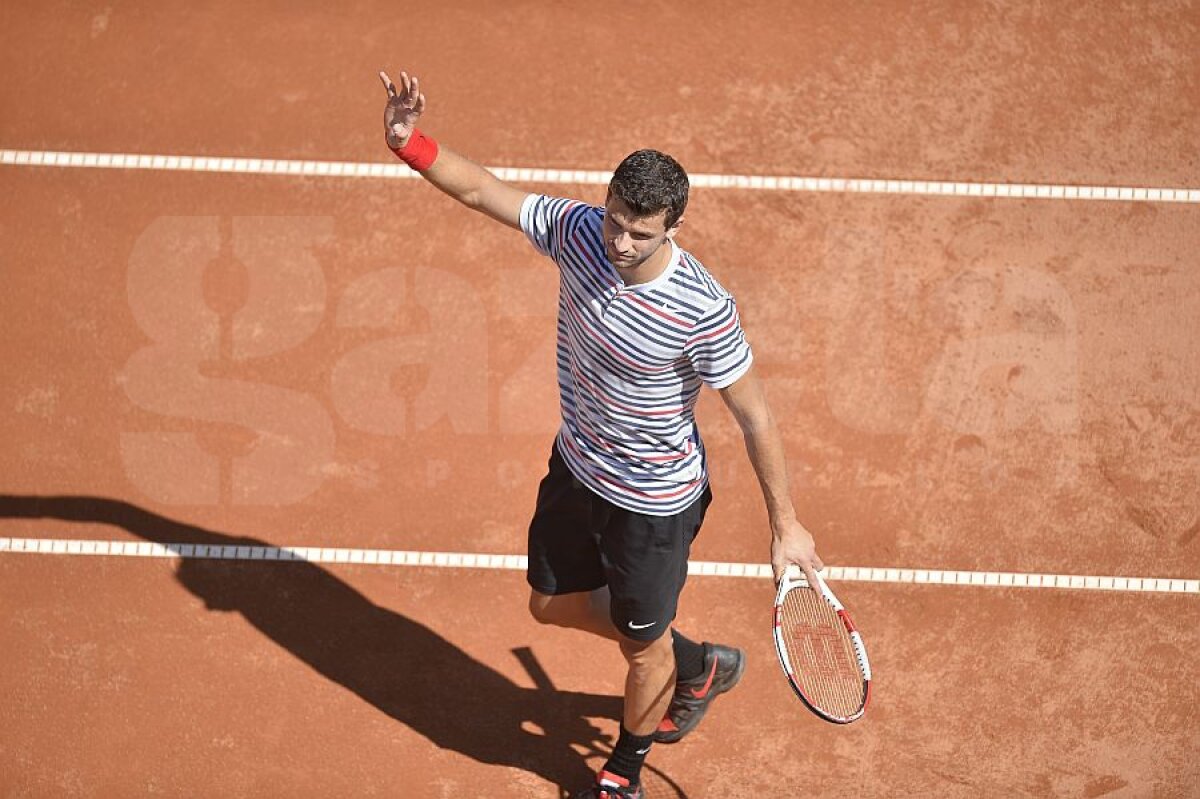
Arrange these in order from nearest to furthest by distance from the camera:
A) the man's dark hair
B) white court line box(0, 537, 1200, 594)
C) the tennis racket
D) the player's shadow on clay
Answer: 1. the man's dark hair
2. the tennis racket
3. the player's shadow on clay
4. white court line box(0, 537, 1200, 594)

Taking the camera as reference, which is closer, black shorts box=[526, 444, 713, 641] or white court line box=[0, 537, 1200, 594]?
black shorts box=[526, 444, 713, 641]

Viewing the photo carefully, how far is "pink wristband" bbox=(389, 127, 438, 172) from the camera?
4.61 meters

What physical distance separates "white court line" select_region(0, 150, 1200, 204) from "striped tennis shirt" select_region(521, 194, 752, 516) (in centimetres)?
295

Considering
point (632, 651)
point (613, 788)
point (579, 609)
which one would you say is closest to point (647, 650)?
point (632, 651)

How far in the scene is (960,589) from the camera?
6.45 m

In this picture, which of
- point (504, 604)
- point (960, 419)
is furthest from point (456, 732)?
point (960, 419)

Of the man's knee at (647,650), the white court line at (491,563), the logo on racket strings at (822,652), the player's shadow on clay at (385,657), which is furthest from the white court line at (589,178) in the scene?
the man's knee at (647,650)

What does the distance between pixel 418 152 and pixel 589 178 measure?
3.09m

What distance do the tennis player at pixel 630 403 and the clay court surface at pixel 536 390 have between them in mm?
1230

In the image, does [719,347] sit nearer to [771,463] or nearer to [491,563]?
[771,463]

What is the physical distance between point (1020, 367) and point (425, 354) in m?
3.24

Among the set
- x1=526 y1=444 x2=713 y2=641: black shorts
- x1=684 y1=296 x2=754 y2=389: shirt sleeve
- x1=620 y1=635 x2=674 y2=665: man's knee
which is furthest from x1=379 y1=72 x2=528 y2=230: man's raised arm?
x1=620 y1=635 x2=674 y2=665: man's knee

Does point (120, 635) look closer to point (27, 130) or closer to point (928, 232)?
point (27, 130)

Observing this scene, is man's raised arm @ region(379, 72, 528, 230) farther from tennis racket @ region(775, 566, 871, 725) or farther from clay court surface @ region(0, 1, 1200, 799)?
clay court surface @ region(0, 1, 1200, 799)
